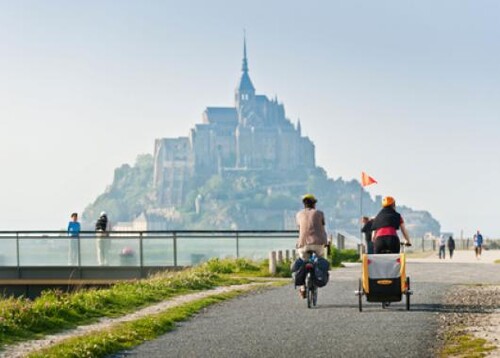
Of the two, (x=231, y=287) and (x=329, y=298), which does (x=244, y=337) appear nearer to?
(x=329, y=298)

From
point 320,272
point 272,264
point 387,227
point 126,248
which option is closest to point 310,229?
point 320,272

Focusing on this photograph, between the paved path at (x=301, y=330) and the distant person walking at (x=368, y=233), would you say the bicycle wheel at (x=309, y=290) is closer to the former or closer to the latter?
the paved path at (x=301, y=330)

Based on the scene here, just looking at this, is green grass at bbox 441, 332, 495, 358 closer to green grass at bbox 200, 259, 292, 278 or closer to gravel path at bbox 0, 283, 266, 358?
gravel path at bbox 0, 283, 266, 358

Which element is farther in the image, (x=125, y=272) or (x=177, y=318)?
(x=125, y=272)

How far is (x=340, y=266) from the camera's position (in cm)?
3344

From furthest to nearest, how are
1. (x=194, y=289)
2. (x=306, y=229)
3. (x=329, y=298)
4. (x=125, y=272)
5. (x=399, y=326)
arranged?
(x=125, y=272) < (x=194, y=289) < (x=329, y=298) < (x=306, y=229) < (x=399, y=326)

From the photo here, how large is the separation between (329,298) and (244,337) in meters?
6.07

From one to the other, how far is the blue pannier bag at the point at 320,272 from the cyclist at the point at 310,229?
0.16 m

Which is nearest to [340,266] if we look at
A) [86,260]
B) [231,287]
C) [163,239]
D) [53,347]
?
[163,239]

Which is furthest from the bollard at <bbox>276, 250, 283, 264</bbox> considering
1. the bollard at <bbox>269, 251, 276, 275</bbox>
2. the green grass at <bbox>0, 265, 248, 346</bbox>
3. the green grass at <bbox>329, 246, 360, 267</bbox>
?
the green grass at <bbox>0, 265, 248, 346</bbox>

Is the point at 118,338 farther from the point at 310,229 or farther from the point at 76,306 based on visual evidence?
the point at 310,229

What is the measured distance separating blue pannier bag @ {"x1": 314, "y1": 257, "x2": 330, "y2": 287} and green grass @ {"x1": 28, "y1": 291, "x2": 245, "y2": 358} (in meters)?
1.89

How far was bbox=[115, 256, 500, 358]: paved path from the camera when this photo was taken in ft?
38.4

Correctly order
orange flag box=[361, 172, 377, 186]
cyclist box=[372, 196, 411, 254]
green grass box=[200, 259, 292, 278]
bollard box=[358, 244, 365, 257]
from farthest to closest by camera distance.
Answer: orange flag box=[361, 172, 377, 186], bollard box=[358, 244, 365, 257], green grass box=[200, 259, 292, 278], cyclist box=[372, 196, 411, 254]
